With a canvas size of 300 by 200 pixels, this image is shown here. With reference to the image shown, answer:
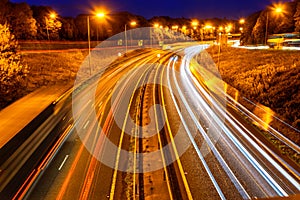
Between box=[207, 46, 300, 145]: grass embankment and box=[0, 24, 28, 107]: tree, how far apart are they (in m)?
20.8

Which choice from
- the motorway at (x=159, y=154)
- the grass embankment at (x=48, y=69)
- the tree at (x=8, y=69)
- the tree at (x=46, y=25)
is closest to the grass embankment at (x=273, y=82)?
the motorway at (x=159, y=154)

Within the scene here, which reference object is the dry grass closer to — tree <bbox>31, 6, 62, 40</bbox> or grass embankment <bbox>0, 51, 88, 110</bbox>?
grass embankment <bbox>0, 51, 88, 110</bbox>

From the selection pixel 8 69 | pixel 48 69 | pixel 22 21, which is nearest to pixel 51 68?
pixel 48 69

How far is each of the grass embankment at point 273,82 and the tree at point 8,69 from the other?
68.3ft

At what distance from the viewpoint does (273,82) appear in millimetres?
25828

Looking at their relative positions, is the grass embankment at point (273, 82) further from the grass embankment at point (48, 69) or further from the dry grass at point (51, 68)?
the dry grass at point (51, 68)

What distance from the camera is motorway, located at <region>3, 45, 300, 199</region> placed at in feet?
39.4

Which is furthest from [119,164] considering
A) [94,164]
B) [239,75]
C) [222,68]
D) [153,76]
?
[222,68]

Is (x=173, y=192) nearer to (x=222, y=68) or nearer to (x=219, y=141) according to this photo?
(x=219, y=141)

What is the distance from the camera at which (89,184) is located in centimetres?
1220

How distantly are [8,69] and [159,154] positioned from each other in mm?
14835

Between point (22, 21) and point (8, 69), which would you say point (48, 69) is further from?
point (22, 21)

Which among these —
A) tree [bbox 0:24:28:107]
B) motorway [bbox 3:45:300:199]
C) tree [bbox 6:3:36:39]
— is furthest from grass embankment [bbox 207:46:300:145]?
tree [bbox 6:3:36:39]

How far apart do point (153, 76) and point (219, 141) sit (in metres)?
24.3
